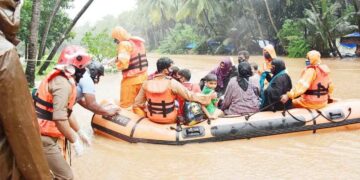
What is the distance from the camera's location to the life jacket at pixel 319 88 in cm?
599

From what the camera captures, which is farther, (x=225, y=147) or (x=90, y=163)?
(x=225, y=147)

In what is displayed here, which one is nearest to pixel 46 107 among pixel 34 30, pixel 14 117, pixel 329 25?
pixel 14 117

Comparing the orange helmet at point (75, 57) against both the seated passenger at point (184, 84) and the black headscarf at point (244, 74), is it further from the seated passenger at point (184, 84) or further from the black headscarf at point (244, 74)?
the black headscarf at point (244, 74)

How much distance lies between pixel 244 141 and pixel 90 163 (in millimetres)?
2124

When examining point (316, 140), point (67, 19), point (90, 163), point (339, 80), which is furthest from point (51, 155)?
point (67, 19)

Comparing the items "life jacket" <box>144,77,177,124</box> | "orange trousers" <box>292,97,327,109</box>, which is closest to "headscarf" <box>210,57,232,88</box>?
"orange trousers" <box>292,97,327,109</box>

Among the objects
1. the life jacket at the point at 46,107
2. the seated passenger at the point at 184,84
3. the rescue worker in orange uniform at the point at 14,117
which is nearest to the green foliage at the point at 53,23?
the seated passenger at the point at 184,84

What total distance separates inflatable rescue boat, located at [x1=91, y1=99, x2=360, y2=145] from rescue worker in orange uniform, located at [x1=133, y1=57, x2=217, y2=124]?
0.14m

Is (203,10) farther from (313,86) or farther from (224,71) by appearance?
(313,86)

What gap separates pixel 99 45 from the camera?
53.7ft

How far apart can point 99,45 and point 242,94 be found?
1131cm

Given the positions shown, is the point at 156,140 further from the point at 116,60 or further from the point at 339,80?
the point at 339,80

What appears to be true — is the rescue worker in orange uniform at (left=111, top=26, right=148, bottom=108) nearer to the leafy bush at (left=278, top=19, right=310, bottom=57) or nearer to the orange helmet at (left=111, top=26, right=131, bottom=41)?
the orange helmet at (left=111, top=26, right=131, bottom=41)

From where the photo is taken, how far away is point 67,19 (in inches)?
631
